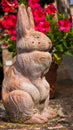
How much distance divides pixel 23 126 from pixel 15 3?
5.42 ft

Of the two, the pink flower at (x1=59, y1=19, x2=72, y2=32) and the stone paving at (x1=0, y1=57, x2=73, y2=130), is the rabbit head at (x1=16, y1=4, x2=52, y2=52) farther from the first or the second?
the pink flower at (x1=59, y1=19, x2=72, y2=32)

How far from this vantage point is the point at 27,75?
3.08 metres

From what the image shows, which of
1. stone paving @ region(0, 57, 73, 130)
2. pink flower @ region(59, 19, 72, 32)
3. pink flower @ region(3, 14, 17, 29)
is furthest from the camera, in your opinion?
pink flower @ region(59, 19, 72, 32)

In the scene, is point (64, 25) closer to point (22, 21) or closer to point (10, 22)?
point (10, 22)

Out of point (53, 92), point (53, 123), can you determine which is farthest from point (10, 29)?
point (53, 123)

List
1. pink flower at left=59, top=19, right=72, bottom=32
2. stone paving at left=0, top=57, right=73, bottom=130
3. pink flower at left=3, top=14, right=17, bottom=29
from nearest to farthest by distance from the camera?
stone paving at left=0, top=57, right=73, bottom=130
pink flower at left=3, top=14, right=17, bottom=29
pink flower at left=59, top=19, right=72, bottom=32

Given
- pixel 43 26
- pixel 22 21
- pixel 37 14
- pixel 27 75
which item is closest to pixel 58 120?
pixel 27 75

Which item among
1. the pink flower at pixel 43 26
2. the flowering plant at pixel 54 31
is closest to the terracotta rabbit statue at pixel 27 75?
the pink flower at pixel 43 26

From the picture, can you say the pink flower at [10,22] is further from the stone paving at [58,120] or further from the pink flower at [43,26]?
the stone paving at [58,120]

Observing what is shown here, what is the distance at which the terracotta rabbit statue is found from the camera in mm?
3031

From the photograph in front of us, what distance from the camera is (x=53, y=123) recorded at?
310 cm

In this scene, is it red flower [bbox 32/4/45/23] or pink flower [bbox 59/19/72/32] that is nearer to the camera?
red flower [bbox 32/4/45/23]

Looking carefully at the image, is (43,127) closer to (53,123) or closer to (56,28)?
(53,123)

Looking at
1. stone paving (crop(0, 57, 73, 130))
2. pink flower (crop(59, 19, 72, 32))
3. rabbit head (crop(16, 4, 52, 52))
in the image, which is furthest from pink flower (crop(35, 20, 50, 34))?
rabbit head (crop(16, 4, 52, 52))
